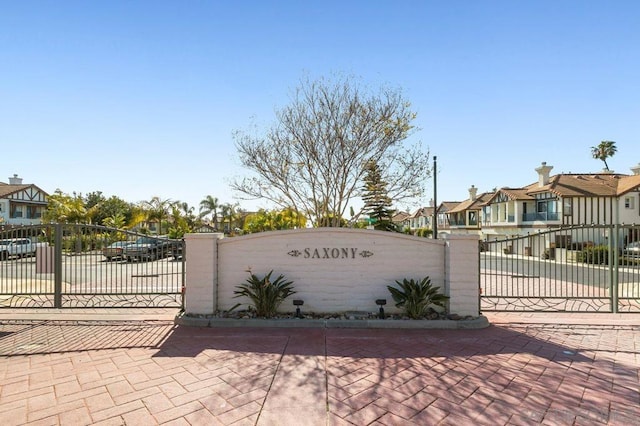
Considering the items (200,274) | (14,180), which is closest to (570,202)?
(200,274)

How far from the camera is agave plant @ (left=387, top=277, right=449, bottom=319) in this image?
270 inches

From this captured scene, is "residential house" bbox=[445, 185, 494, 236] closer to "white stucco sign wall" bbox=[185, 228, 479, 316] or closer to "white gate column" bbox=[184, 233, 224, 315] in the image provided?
"white stucco sign wall" bbox=[185, 228, 479, 316]

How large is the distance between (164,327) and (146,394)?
9.49 ft

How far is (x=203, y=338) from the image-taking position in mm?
6043

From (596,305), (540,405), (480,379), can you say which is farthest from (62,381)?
(596,305)

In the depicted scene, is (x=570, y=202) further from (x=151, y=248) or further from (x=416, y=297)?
(x=151, y=248)

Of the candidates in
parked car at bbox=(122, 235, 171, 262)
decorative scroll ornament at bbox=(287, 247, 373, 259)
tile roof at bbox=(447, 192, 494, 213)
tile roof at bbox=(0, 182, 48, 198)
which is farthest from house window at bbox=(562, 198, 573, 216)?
tile roof at bbox=(0, 182, 48, 198)

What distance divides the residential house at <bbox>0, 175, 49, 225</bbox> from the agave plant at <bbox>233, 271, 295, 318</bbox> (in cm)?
4325

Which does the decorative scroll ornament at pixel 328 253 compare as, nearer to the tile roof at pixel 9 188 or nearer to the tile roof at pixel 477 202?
the tile roof at pixel 477 202

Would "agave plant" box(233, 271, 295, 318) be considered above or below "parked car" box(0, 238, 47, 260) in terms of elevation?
below

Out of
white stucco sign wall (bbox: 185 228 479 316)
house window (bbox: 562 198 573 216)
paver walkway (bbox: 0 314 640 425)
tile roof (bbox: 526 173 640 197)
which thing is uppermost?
tile roof (bbox: 526 173 640 197)

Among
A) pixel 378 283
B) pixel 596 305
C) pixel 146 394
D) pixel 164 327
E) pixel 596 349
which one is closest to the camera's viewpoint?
pixel 146 394

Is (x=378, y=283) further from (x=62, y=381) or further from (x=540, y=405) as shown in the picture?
(x=62, y=381)

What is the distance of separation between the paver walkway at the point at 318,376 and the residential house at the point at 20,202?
142 feet
